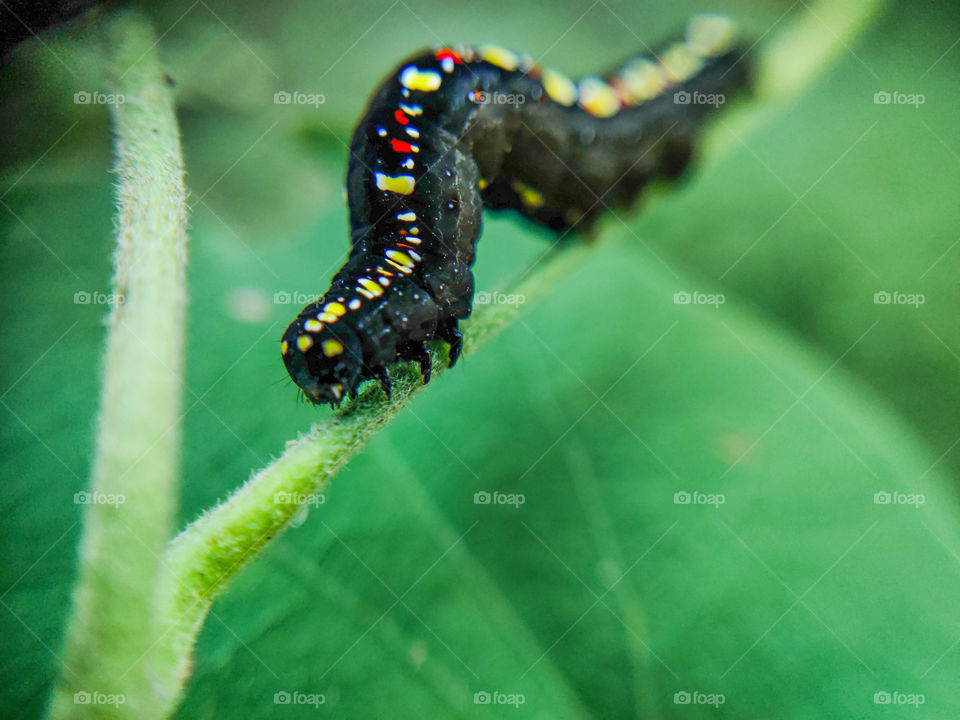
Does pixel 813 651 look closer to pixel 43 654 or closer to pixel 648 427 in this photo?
pixel 648 427

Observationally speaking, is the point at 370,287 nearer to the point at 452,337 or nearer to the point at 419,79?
the point at 452,337

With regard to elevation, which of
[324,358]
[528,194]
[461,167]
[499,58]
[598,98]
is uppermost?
[499,58]

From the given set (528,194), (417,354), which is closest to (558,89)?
(528,194)

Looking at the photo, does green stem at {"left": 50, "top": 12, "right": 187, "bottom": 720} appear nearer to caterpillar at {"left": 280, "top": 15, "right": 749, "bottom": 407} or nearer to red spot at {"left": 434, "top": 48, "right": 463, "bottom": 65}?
caterpillar at {"left": 280, "top": 15, "right": 749, "bottom": 407}

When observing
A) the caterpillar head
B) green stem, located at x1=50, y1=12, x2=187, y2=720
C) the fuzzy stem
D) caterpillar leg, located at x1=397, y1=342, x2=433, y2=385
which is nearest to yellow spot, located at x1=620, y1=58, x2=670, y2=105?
caterpillar leg, located at x1=397, y1=342, x2=433, y2=385

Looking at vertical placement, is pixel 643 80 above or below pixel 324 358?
above

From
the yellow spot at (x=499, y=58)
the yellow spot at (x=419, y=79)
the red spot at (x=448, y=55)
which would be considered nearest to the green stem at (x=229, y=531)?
the yellow spot at (x=419, y=79)
